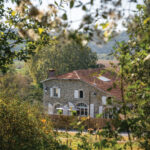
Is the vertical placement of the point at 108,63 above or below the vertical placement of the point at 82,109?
above

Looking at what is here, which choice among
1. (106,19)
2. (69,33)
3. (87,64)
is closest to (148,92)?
(106,19)

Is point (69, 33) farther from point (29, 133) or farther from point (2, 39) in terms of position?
point (2, 39)

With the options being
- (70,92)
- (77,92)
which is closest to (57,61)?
(70,92)

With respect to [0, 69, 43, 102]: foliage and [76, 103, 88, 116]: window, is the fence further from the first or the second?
[0, 69, 43, 102]: foliage

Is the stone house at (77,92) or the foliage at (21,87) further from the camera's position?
the foliage at (21,87)

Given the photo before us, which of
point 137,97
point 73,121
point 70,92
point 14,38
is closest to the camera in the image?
point 137,97

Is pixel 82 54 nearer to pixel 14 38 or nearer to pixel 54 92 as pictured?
pixel 14 38

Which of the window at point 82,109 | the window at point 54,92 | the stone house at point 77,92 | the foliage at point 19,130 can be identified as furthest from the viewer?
the window at point 54,92

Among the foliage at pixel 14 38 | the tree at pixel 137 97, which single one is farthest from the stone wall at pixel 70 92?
the tree at pixel 137 97

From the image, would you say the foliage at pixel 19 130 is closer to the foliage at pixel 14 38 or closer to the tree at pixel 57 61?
the foliage at pixel 14 38

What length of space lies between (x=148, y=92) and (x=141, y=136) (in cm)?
57

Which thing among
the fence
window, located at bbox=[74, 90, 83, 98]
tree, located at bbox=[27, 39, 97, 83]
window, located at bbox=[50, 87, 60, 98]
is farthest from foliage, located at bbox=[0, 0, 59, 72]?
tree, located at bbox=[27, 39, 97, 83]

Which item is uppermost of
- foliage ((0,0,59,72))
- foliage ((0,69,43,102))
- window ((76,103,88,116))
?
foliage ((0,69,43,102))

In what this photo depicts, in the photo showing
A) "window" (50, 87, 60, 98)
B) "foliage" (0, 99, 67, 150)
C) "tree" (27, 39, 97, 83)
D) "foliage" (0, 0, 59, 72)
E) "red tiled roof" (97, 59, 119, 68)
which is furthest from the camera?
"tree" (27, 39, 97, 83)
